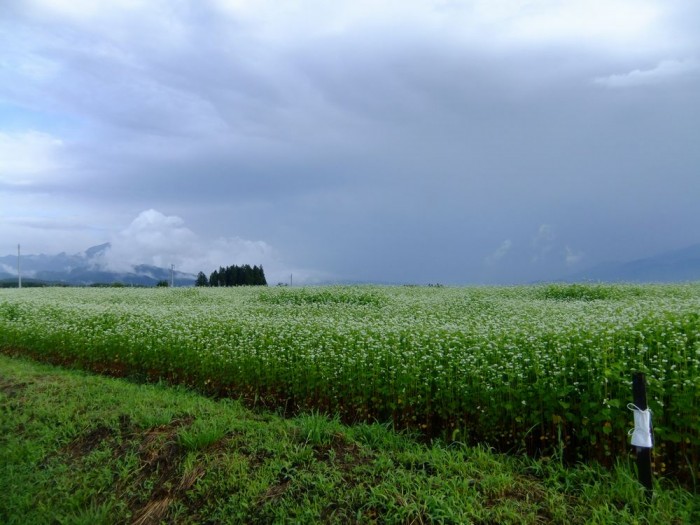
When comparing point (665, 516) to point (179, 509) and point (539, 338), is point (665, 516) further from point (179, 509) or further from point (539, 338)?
point (179, 509)

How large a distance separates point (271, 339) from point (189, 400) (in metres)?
1.59

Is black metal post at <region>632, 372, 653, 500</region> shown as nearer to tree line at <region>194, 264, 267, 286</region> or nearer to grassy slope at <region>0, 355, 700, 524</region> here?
grassy slope at <region>0, 355, 700, 524</region>

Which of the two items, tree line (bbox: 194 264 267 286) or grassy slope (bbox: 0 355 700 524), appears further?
tree line (bbox: 194 264 267 286)

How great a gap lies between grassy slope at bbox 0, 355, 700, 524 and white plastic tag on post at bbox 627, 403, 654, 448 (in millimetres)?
420

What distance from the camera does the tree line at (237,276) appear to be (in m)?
42.5

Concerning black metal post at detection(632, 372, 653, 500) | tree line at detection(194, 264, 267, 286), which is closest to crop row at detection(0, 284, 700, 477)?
black metal post at detection(632, 372, 653, 500)

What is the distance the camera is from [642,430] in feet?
14.0

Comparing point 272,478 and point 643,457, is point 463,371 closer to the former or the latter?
point 643,457

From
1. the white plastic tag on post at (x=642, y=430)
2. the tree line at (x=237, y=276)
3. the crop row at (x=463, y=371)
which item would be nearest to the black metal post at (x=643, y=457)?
the white plastic tag on post at (x=642, y=430)

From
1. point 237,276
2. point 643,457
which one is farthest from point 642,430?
point 237,276

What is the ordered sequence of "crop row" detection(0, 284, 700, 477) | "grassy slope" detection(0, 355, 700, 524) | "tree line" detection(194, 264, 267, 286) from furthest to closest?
"tree line" detection(194, 264, 267, 286) < "crop row" detection(0, 284, 700, 477) < "grassy slope" detection(0, 355, 700, 524)

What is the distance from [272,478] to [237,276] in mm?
39694

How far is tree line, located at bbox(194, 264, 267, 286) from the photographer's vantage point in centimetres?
4253

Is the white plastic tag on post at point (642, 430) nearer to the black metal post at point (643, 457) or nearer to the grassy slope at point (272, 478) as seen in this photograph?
the black metal post at point (643, 457)
